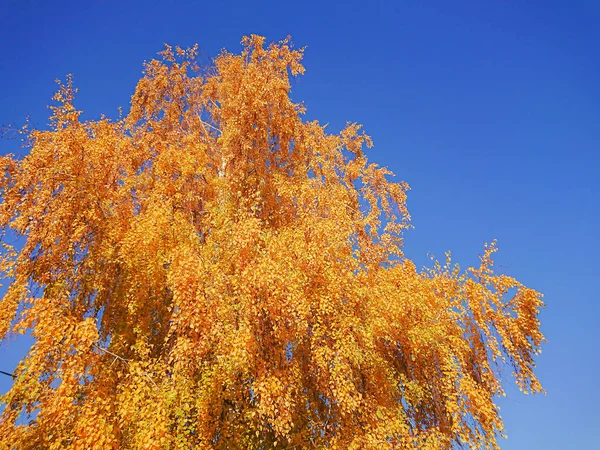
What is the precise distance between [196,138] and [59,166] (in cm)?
639

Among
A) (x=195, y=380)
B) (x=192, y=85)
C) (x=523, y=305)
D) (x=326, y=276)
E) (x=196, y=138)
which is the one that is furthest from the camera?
(x=192, y=85)

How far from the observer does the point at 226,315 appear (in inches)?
314

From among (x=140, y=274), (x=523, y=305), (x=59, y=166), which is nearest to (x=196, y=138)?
(x=59, y=166)

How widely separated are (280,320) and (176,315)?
2293 millimetres

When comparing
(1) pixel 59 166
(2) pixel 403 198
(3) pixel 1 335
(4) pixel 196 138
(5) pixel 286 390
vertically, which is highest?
(4) pixel 196 138

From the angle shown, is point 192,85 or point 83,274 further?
point 192,85

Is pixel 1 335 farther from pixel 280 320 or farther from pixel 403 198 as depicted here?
pixel 403 198

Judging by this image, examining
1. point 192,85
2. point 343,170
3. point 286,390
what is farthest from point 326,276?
point 192,85

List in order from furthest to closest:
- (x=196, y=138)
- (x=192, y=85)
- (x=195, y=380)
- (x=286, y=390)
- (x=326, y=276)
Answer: (x=192, y=85) < (x=196, y=138) < (x=326, y=276) < (x=195, y=380) < (x=286, y=390)

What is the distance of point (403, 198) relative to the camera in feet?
53.7

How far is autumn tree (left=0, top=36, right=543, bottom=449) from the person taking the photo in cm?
726

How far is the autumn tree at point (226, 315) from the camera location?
7262 millimetres

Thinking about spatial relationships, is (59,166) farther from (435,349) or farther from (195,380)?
(435,349)

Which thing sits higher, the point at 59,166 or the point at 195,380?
the point at 59,166
